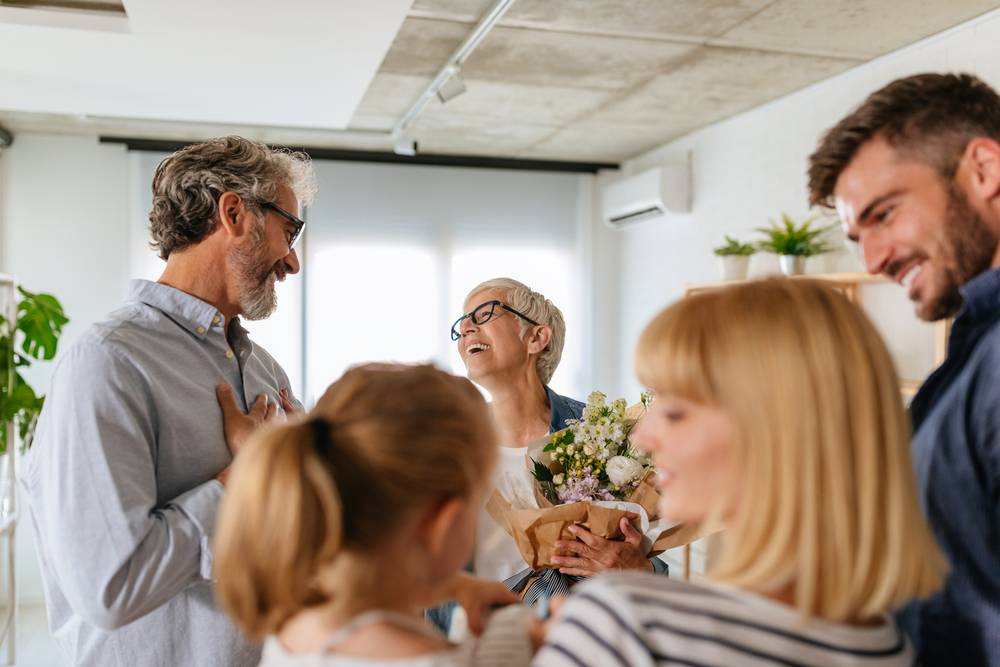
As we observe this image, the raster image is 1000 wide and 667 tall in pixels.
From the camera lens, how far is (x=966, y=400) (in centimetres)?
111

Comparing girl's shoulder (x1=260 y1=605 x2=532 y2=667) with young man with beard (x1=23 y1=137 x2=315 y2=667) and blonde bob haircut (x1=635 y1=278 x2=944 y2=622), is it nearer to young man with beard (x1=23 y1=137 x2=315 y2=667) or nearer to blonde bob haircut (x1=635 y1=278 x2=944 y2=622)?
blonde bob haircut (x1=635 y1=278 x2=944 y2=622)

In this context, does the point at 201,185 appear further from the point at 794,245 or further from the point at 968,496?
the point at 794,245

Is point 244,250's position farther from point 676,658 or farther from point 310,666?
point 676,658

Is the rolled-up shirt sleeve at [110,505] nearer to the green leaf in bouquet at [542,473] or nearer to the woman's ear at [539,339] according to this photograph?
the green leaf in bouquet at [542,473]

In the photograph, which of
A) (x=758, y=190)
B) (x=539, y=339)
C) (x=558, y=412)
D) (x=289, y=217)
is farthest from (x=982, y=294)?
(x=758, y=190)

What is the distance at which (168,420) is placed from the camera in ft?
5.15

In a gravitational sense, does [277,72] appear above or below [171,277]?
above

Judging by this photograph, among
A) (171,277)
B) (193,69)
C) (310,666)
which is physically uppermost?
(193,69)

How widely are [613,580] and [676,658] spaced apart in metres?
0.09

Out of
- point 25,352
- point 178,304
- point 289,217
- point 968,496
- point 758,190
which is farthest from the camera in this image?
point 758,190

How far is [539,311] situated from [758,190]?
2739 mm

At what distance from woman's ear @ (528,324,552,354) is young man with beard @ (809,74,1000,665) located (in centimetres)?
148

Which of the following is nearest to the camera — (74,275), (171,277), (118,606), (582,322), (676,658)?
(676,658)

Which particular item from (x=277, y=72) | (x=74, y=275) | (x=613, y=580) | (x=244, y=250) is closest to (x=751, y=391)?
(x=613, y=580)
